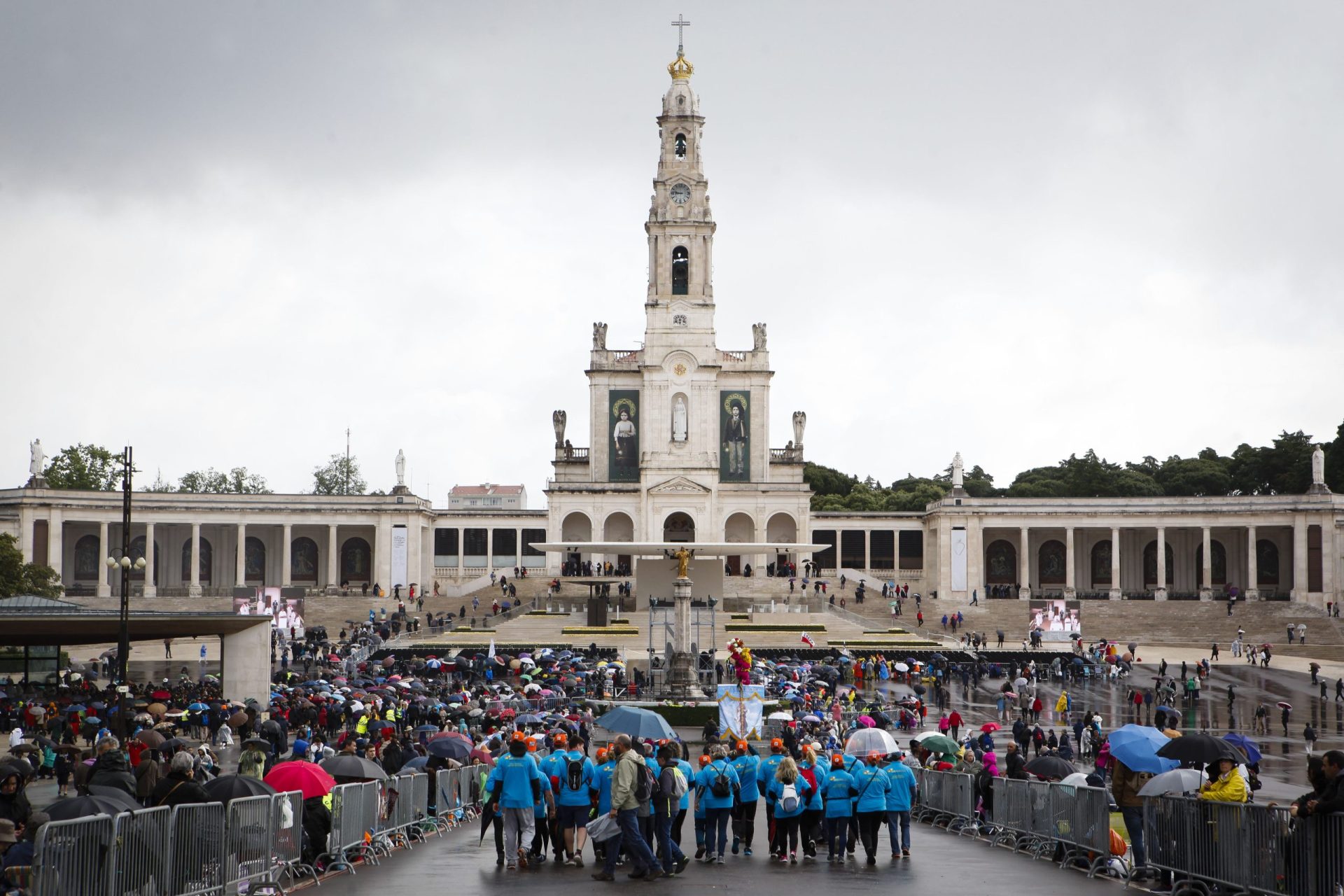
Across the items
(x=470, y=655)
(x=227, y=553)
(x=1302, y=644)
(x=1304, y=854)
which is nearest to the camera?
(x=1304, y=854)

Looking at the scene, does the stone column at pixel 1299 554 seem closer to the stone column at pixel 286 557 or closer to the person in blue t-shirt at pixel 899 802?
the stone column at pixel 286 557

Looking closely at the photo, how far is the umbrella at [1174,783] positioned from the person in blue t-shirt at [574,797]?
5995 millimetres

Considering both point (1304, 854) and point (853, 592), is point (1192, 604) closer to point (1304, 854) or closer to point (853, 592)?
point (853, 592)

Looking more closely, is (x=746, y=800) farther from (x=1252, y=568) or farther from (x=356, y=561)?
(x=356, y=561)

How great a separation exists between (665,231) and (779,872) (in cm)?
7230

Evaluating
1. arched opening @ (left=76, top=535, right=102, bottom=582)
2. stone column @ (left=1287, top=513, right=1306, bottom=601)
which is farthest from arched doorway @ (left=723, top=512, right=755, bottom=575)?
arched opening @ (left=76, top=535, right=102, bottom=582)

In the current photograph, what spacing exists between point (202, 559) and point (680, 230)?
34.8 metres

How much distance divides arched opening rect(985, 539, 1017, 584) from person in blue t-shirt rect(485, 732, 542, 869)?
77.6 m

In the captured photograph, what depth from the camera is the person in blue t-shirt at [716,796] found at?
16.7 meters

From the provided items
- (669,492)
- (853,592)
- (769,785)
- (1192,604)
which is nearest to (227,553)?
(669,492)

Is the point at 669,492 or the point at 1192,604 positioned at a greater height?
the point at 669,492

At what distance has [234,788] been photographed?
14.1m

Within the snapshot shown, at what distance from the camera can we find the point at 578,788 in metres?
16.2

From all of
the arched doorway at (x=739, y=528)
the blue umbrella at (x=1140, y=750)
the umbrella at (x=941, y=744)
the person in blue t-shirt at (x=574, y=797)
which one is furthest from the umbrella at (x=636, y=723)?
the arched doorway at (x=739, y=528)
